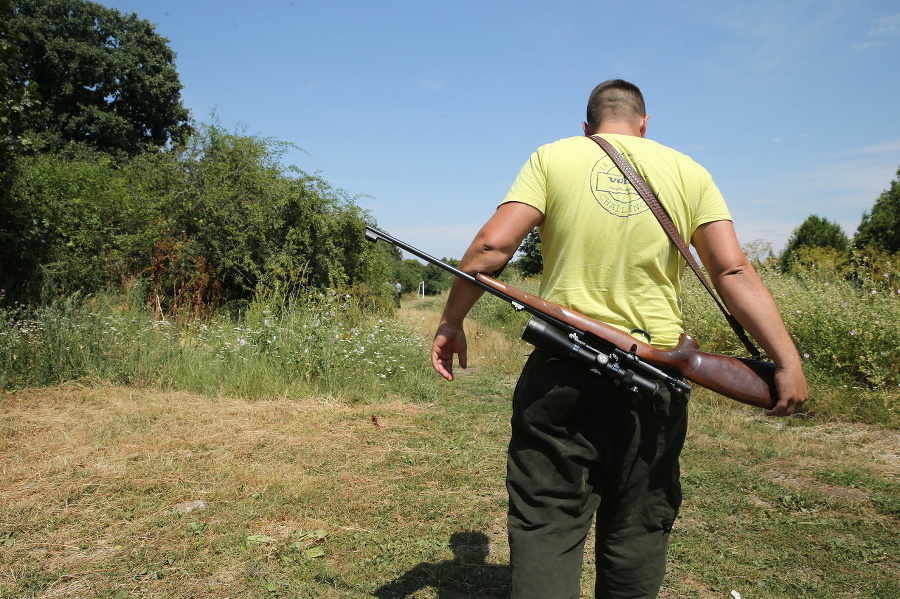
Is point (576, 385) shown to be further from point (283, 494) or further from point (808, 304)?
point (808, 304)

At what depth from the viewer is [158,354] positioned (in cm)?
692

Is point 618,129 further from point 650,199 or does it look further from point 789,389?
point 789,389

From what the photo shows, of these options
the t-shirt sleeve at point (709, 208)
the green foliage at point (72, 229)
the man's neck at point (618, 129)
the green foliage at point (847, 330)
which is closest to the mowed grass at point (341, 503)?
the green foliage at point (847, 330)

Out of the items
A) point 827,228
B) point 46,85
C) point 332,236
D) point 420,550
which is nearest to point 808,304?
point 420,550

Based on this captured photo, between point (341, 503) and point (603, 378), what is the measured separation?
2.62m

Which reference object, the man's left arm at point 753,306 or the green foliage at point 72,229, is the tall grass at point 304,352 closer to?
the green foliage at point 72,229

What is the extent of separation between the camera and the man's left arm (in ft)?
6.23

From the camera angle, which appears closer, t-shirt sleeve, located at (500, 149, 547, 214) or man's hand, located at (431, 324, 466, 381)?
t-shirt sleeve, located at (500, 149, 547, 214)

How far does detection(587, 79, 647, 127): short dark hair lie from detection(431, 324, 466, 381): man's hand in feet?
2.84

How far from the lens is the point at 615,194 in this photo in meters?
1.85

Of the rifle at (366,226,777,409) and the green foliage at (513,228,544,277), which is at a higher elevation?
the green foliage at (513,228,544,277)

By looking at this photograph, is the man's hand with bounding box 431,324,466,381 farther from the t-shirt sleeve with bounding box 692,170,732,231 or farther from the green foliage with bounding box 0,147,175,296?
the green foliage with bounding box 0,147,175,296

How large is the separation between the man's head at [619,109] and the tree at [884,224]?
2235 centimetres

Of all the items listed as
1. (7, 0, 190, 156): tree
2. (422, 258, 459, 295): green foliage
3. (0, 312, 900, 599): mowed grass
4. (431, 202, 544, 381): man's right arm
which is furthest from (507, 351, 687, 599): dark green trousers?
(422, 258, 459, 295): green foliage
